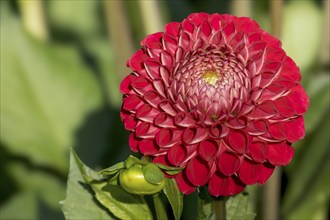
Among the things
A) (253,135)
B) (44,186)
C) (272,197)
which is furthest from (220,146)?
(44,186)

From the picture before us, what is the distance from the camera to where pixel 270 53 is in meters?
0.54

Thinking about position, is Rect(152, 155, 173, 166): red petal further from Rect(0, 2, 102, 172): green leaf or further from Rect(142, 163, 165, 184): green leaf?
Rect(0, 2, 102, 172): green leaf

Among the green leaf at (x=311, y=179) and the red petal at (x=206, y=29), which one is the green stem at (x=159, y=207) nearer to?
the red petal at (x=206, y=29)

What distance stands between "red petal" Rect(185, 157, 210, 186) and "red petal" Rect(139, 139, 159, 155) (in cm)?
3

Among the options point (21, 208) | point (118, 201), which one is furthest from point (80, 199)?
point (21, 208)

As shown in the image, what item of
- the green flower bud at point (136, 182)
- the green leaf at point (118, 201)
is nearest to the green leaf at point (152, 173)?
the green flower bud at point (136, 182)

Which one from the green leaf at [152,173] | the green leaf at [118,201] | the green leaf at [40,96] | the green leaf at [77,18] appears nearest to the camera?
the green leaf at [152,173]

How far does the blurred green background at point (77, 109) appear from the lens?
35.4 inches

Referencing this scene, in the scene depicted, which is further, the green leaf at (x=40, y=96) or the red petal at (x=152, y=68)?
the green leaf at (x=40, y=96)

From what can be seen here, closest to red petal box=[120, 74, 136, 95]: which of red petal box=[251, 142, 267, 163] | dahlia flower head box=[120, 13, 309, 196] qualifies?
dahlia flower head box=[120, 13, 309, 196]

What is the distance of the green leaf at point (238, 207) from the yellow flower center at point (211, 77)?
0.13m

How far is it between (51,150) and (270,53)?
1.64ft

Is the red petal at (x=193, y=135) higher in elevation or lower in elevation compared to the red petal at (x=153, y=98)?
lower

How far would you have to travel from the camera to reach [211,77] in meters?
0.52
